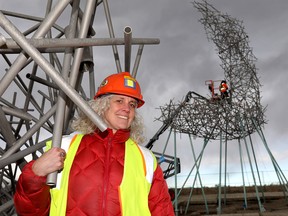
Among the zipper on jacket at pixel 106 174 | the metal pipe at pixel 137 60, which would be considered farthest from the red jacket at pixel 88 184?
the metal pipe at pixel 137 60

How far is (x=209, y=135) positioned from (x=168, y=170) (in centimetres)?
204

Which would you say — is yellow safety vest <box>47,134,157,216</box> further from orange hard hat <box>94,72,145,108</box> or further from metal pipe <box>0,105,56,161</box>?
metal pipe <box>0,105,56,161</box>

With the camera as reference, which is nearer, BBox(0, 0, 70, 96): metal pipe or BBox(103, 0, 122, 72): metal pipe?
BBox(0, 0, 70, 96): metal pipe

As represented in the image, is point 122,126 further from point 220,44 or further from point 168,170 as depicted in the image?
point 168,170

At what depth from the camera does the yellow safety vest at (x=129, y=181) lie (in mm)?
2865

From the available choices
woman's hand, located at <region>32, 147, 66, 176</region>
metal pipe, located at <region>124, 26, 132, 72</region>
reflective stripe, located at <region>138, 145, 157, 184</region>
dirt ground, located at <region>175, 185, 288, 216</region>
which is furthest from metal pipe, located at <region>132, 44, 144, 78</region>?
dirt ground, located at <region>175, 185, 288, 216</region>

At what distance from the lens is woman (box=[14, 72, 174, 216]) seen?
278 cm

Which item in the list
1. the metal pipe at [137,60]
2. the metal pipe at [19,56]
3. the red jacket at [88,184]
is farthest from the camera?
the metal pipe at [137,60]

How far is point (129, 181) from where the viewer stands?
2947mm

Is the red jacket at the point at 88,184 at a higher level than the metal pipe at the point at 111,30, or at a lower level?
lower

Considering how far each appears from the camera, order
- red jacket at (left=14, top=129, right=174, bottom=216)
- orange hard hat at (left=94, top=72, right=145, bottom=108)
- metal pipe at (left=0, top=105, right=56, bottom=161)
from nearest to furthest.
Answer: red jacket at (left=14, top=129, right=174, bottom=216), orange hard hat at (left=94, top=72, right=145, bottom=108), metal pipe at (left=0, top=105, right=56, bottom=161)

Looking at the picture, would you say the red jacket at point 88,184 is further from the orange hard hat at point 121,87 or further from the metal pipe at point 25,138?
the metal pipe at point 25,138

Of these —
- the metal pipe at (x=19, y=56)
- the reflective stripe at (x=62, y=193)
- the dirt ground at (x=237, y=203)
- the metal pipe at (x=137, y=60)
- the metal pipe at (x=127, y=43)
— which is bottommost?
the reflective stripe at (x=62, y=193)

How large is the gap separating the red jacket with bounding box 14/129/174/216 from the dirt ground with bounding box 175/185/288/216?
8.47 m
